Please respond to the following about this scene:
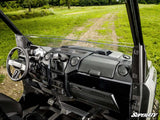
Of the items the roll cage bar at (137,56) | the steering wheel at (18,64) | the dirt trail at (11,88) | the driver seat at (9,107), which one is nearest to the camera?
the roll cage bar at (137,56)

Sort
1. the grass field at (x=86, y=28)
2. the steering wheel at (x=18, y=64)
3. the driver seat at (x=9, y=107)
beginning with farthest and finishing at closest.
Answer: the grass field at (x=86, y=28)
the steering wheel at (x=18, y=64)
the driver seat at (x=9, y=107)

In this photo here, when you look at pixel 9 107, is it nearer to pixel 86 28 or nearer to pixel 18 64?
pixel 18 64

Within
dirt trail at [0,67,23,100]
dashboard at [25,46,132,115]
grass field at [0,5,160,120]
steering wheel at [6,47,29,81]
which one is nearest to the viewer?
dashboard at [25,46,132,115]

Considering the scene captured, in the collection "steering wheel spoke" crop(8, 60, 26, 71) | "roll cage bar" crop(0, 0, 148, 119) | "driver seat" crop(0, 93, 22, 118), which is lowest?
"driver seat" crop(0, 93, 22, 118)

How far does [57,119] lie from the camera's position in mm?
2184

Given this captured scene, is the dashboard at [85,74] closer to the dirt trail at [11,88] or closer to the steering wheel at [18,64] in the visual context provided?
the steering wheel at [18,64]

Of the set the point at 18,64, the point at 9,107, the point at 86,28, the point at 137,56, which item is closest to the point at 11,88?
the point at 18,64

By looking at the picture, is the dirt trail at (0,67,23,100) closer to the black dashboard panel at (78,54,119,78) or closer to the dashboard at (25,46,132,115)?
the dashboard at (25,46,132,115)

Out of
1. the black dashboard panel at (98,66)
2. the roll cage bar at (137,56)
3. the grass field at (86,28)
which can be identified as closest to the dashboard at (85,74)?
the black dashboard panel at (98,66)

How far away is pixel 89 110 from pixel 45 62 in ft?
3.06

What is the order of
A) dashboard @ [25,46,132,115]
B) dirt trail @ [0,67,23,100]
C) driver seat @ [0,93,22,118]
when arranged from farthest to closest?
dirt trail @ [0,67,23,100], dashboard @ [25,46,132,115], driver seat @ [0,93,22,118]

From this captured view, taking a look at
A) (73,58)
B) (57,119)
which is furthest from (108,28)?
(57,119)

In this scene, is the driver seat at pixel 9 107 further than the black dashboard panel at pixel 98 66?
No

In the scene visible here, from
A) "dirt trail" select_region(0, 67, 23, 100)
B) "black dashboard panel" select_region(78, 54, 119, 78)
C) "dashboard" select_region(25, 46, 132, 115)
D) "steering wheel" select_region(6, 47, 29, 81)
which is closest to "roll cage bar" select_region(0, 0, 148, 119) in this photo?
Answer: "dashboard" select_region(25, 46, 132, 115)
